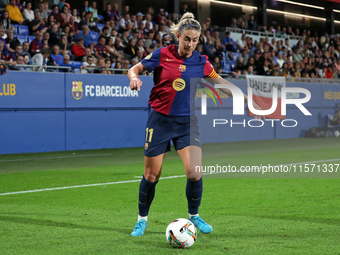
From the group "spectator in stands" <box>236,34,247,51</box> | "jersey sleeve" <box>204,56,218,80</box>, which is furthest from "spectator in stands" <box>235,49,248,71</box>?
"jersey sleeve" <box>204,56,218,80</box>

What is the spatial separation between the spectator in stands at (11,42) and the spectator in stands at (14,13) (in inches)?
58.5

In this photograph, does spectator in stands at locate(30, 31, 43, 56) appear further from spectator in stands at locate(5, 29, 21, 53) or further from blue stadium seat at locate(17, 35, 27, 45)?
blue stadium seat at locate(17, 35, 27, 45)

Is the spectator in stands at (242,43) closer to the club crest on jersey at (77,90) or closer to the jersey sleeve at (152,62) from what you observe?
the club crest on jersey at (77,90)

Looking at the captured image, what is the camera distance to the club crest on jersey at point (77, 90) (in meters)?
16.6

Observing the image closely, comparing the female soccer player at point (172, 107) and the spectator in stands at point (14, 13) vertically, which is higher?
the spectator in stands at point (14, 13)

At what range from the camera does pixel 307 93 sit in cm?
2402

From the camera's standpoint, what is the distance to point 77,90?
16.6 m

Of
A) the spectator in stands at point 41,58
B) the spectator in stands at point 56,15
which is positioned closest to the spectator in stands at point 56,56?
the spectator in stands at point 41,58

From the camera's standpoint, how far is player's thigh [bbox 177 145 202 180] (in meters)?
5.34

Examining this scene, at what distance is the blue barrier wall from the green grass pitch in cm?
240

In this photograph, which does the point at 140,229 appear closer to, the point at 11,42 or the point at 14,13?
the point at 11,42

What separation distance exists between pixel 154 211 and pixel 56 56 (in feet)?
34.8

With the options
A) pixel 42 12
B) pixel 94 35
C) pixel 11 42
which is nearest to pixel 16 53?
pixel 11 42

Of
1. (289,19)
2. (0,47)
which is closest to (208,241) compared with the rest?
(0,47)
